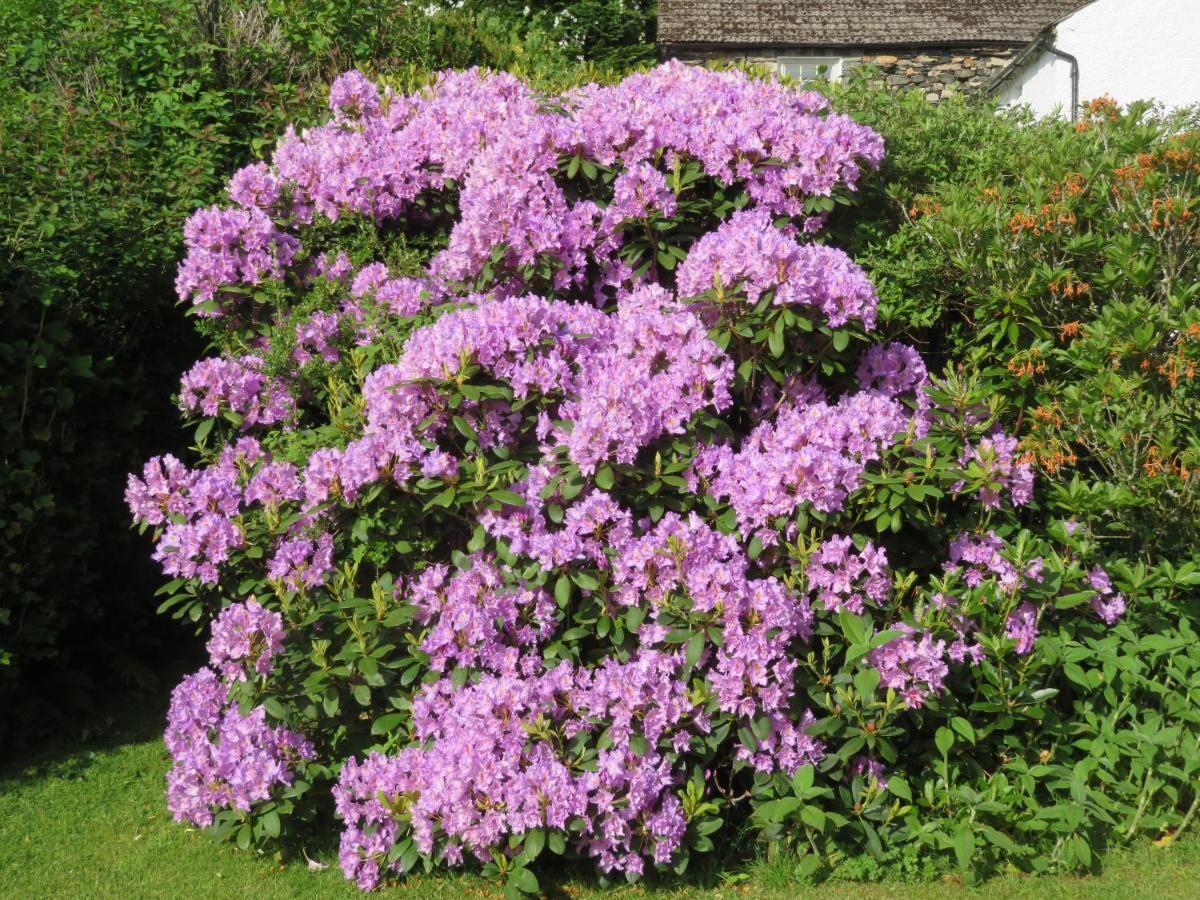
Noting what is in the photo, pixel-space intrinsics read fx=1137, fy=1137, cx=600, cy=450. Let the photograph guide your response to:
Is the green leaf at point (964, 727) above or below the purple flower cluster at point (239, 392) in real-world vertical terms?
below

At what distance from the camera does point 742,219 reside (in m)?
4.32

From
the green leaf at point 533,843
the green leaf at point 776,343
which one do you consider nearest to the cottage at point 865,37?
the green leaf at point 776,343

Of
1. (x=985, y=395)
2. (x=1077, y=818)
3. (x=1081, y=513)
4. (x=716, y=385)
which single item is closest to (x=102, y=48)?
(x=716, y=385)

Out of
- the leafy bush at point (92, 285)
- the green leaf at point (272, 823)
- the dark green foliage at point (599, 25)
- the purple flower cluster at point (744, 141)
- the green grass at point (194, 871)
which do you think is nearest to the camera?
the green grass at point (194, 871)

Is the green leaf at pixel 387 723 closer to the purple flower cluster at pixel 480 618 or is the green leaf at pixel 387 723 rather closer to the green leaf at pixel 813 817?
the purple flower cluster at pixel 480 618

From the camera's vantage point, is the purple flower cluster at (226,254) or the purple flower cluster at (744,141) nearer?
the purple flower cluster at (744,141)

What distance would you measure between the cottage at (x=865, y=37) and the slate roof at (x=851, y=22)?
19 mm

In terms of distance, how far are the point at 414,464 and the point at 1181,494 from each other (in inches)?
108

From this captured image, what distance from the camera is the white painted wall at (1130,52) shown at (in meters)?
15.0

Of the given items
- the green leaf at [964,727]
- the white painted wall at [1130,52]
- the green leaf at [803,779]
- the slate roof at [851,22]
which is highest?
the slate roof at [851,22]

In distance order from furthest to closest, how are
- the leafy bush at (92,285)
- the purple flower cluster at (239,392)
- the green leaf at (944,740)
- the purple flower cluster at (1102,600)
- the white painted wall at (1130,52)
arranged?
the white painted wall at (1130,52), the leafy bush at (92,285), the purple flower cluster at (239,392), the purple flower cluster at (1102,600), the green leaf at (944,740)

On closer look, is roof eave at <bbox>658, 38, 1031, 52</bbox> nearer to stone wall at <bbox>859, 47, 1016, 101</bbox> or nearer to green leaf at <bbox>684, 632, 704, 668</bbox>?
stone wall at <bbox>859, 47, 1016, 101</bbox>

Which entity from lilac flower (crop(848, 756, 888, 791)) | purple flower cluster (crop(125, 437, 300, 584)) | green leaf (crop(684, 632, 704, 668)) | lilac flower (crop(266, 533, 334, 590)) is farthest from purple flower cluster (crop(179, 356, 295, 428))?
lilac flower (crop(848, 756, 888, 791))

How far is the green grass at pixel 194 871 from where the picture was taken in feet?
12.4
